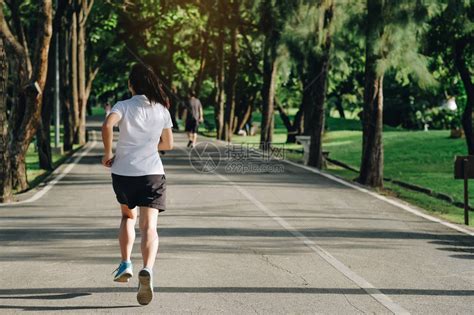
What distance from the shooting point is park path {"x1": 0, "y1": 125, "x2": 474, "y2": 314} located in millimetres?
8266

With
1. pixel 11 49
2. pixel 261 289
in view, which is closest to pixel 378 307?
pixel 261 289

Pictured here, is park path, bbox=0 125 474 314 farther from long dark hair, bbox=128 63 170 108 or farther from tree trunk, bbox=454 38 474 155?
tree trunk, bbox=454 38 474 155

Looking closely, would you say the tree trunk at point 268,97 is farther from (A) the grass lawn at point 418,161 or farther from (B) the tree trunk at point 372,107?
(B) the tree trunk at point 372,107

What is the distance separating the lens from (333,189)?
20844mm

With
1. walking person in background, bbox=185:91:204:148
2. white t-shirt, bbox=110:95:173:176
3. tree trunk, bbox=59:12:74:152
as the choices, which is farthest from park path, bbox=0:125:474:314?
tree trunk, bbox=59:12:74:152

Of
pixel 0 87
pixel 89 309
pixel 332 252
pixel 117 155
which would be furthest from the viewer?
pixel 0 87

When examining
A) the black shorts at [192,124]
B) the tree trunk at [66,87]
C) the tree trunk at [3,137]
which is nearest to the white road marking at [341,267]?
the tree trunk at [3,137]

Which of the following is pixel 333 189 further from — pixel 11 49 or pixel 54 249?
pixel 54 249

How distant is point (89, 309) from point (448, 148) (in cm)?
3388

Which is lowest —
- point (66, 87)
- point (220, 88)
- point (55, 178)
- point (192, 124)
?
point (55, 178)

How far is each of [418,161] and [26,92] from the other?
18.7 meters

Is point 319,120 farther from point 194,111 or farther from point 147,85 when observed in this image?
point 147,85

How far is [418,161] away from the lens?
3609 cm

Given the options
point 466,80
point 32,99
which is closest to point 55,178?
point 32,99
